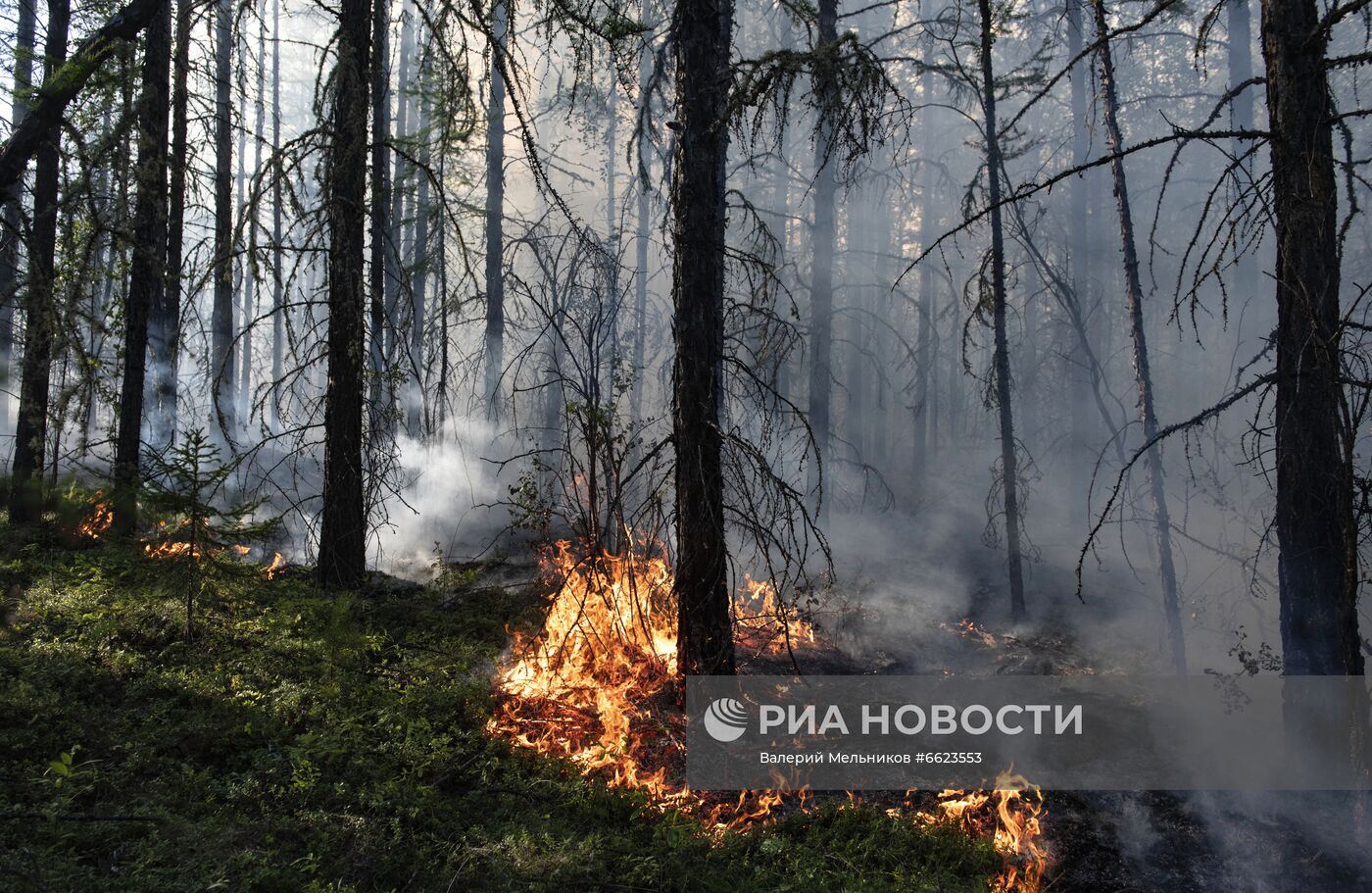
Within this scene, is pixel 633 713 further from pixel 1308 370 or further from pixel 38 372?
pixel 38 372

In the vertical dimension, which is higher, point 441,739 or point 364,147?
point 364,147

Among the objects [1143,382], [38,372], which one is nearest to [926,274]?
[1143,382]

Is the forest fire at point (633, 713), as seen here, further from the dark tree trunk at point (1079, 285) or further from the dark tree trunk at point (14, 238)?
the dark tree trunk at point (1079, 285)

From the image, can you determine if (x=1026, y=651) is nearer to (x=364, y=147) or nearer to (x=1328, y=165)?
(x=1328, y=165)

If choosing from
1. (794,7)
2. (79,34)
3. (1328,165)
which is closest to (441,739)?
(794,7)

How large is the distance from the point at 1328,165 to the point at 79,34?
1561cm

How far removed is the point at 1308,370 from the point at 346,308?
7.46m

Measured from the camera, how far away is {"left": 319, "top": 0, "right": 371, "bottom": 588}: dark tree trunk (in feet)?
23.0

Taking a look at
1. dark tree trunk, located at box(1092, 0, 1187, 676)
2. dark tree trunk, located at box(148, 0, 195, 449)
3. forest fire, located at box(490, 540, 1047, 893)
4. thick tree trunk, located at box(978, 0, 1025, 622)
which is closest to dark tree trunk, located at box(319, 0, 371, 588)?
dark tree trunk, located at box(148, 0, 195, 449)

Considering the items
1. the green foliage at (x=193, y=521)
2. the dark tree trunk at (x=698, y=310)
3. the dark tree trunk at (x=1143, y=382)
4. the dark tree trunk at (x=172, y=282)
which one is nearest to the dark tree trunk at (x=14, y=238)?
the dark tree trunk at (x=172, y=282)

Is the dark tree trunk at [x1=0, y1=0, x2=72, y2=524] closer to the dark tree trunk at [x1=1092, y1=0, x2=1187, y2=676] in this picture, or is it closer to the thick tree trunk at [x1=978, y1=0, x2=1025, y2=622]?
the thick tree trunk at [x1=978, y1=0, x2=1025, y2=622]

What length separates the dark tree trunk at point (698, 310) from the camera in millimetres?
5977

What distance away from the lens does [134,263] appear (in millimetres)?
8805

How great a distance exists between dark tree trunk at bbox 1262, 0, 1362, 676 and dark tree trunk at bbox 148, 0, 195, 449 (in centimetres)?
955
